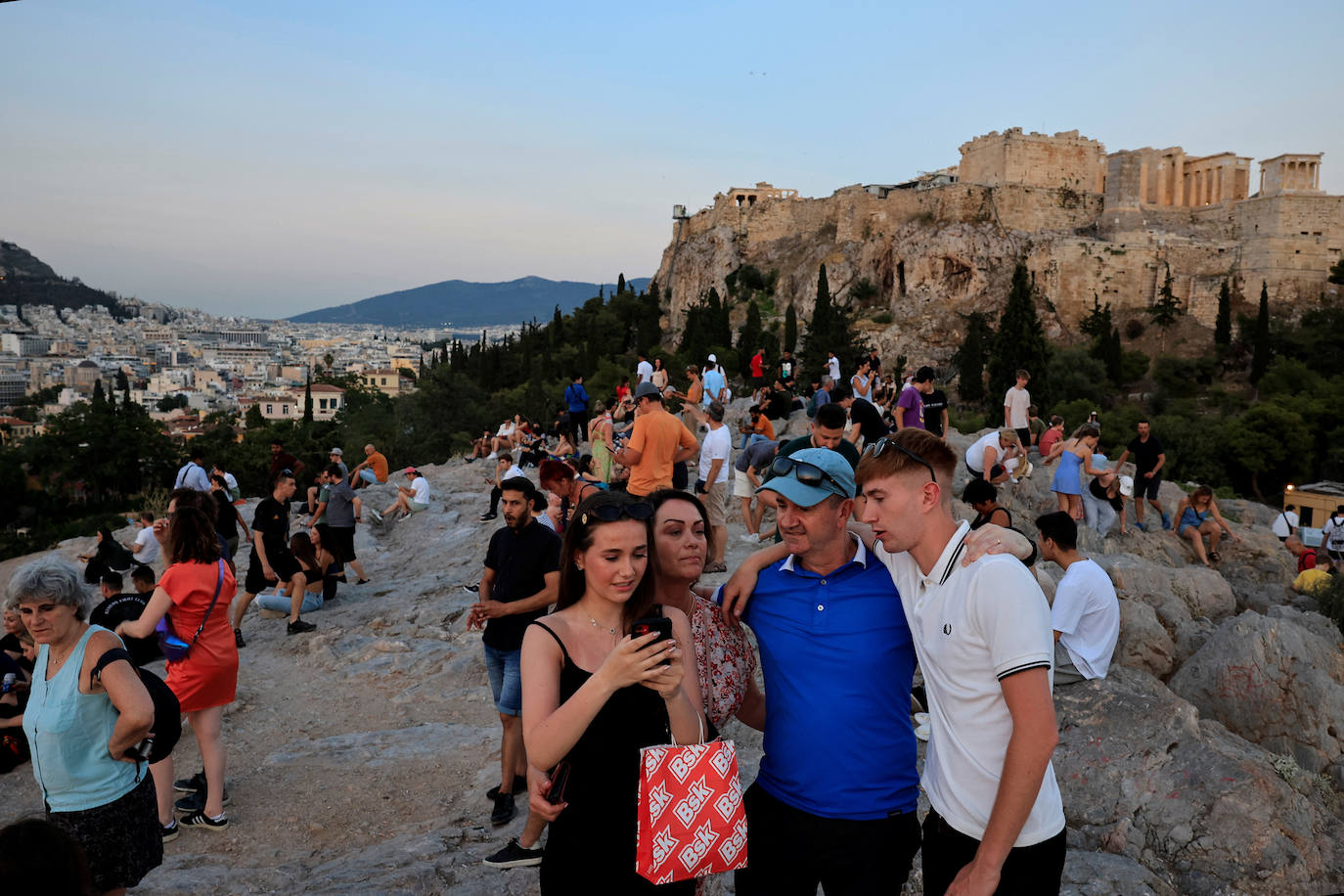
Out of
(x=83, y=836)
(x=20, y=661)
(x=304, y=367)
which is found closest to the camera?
(x=83, y=836)

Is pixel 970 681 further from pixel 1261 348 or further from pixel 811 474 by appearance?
pixel 1261 348

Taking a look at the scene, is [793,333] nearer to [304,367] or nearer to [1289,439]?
[1289,439]

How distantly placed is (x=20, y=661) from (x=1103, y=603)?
7231mm

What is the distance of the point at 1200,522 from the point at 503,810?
1089 cm

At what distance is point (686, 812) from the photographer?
210cm

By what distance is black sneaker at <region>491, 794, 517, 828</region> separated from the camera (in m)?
4.38

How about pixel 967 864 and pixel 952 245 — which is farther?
pixel 952 245

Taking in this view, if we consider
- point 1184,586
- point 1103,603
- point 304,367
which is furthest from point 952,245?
point 304,367

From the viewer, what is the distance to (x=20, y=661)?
606 centimetres

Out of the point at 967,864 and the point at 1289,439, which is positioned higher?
the point at 967,864

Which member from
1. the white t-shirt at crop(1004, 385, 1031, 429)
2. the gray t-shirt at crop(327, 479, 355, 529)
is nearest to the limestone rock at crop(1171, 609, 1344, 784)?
the white t-shirt at crop(1004, 385, 1031, 429)

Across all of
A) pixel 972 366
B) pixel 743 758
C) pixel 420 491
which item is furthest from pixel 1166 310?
pixel 743 758

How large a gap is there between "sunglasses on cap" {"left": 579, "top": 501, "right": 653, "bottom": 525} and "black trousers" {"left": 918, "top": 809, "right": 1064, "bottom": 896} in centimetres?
114

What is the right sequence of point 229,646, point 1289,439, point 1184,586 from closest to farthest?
point 229,646, point 1184,586, point 1289,439
